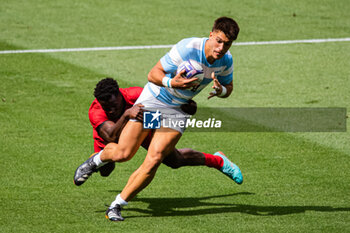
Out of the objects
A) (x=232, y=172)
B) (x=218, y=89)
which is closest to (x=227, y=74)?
(x=218, y=89)

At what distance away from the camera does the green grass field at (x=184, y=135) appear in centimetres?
926

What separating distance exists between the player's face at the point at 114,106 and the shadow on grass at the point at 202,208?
124 cm

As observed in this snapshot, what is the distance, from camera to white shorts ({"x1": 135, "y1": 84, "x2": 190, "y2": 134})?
9.06 metres

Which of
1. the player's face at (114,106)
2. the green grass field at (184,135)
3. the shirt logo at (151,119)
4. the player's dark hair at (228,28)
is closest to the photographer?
the player's dark hair at (228,28)

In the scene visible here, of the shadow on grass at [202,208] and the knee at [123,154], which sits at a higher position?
the knee at [123,154]

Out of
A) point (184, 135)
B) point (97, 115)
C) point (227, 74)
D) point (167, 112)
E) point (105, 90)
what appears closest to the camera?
point (167, 112)

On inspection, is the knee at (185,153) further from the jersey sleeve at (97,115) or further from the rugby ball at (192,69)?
the rugby ball at (192,69)

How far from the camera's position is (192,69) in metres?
8.77

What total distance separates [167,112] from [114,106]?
0.97 meters

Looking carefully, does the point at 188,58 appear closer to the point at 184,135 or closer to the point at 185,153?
the point at 185,153

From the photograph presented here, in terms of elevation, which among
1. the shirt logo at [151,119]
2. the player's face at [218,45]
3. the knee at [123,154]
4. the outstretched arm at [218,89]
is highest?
the player's face at [218,45]

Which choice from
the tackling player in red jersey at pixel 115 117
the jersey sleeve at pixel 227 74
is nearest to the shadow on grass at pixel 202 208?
the tackling player in red jersey at pixel 115 117

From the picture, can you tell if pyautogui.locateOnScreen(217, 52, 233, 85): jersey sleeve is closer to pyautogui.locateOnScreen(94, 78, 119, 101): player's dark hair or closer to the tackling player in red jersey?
the tackling player in red jersey

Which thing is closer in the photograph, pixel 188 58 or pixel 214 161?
pixel 188 58
